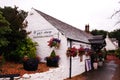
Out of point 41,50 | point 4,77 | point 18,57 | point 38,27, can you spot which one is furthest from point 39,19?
point 4,77

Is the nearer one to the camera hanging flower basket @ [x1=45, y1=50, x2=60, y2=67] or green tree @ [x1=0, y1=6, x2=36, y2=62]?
green tree @ [x1=0, y1=6, x2=36, y2=62]

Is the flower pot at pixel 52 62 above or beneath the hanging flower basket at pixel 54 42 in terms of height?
beneath

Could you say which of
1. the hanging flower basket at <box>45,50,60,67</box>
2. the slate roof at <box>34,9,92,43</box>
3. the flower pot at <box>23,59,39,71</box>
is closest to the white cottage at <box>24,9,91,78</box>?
the slate roof at <box>34,9,92,43</box>

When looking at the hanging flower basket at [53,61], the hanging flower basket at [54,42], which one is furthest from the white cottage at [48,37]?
the hanging flower basket at [53,61]

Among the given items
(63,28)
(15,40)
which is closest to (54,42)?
(15,40)

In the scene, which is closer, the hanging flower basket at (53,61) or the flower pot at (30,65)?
the flower pot at (30,65)

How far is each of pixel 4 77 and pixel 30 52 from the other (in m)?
6.36

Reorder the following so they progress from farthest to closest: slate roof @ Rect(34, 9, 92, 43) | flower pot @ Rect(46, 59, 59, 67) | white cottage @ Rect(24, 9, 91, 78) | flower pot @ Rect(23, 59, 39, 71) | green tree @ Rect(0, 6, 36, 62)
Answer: slate roof @ Rect(34, 9, 92, 43)
white cottage @ Rect(24, 9, 91, 78)
flower pot @ Rect(46, 59, 59, 67)
green tree @ Rect(0, 6, 36, 62)
flower pot @ Rect(23, 59, 39, 71)

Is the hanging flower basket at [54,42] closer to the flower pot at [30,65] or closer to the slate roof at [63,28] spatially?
the slate roof at [63,28]

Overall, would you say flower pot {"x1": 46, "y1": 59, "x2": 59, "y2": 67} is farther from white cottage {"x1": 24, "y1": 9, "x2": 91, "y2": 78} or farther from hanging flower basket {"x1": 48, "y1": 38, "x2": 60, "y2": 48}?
hanging flower basket {"x1": 48, "y1": 38, "x2": 60, "y2": 48}

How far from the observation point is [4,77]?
9.09 meters

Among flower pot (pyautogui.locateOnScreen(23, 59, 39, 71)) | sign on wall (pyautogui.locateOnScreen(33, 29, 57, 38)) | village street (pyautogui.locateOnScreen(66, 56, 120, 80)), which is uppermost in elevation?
sign on wall (pyautogui.locateOnScreen(33, 29, 57, 38))

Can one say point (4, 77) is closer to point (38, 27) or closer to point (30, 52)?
point (30, 52)

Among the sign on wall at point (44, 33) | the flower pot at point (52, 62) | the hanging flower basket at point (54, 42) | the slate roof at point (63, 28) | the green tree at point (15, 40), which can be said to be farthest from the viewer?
the slate roof at point (63, 28)
